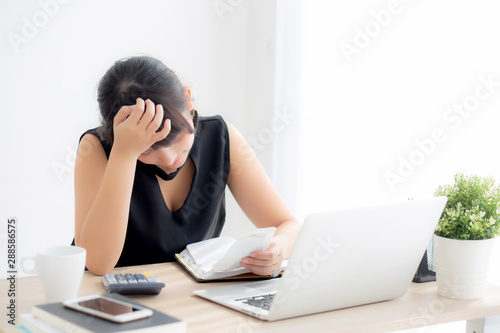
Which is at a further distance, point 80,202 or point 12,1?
point 12,1

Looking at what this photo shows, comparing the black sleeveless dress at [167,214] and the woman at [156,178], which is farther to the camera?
the black sleeveless dress at [167,214]

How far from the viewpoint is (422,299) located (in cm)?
114

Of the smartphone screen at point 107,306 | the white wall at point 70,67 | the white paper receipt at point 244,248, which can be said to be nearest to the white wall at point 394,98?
the white wall at point 70,67

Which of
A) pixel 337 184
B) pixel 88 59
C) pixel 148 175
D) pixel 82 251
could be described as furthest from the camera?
pixel 88 59

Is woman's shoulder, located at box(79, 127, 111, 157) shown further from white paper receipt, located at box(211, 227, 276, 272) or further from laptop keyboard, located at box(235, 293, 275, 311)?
laptop keyboard, located at box(235, 293, 275, 311)

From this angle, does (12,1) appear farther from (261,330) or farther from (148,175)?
(261,330)

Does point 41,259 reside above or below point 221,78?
below

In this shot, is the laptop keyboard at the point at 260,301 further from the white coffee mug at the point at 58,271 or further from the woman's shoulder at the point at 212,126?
the woman's shoulder at the point at 212,126

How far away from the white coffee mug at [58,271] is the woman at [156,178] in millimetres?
229

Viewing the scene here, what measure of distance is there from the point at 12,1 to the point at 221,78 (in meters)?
0.98

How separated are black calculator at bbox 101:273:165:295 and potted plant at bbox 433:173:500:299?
0.55m

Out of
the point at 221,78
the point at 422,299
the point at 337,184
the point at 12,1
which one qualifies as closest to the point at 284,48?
the point at 221,78

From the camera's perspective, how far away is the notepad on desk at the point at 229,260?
1174 millimetres

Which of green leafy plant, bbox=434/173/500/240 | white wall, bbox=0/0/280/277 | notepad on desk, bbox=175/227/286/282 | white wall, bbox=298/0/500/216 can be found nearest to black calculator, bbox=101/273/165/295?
notepad on desk, bbox=175/227/286/282
